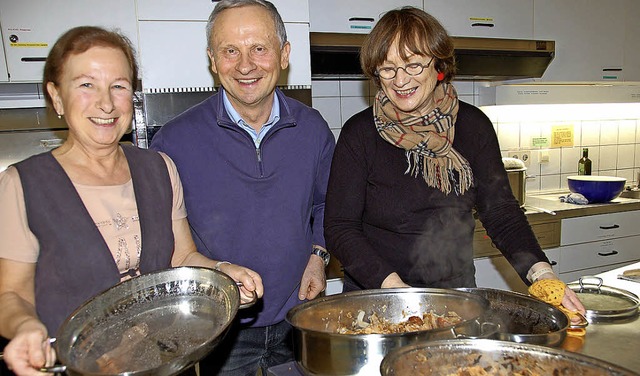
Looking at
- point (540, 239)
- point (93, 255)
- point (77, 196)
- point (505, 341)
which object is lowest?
point (540, 239)

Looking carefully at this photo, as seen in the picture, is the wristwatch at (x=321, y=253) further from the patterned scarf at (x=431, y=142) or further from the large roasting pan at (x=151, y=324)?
Result: the large roasting pan at (x=151, y=324)

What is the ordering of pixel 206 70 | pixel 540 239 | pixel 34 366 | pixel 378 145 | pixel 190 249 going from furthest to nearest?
pixel 540 239 → pixel 206 70 → pixel 378 145 → pixel 190 249 → pixel 34 366

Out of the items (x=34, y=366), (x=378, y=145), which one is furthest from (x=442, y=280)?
(x=34, y=366)

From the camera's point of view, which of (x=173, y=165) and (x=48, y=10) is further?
(x=48, y=10)

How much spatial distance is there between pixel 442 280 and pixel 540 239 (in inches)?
79.4

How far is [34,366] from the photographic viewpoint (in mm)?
795

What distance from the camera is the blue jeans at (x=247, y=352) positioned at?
153cm

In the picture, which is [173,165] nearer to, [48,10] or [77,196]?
[77,196]

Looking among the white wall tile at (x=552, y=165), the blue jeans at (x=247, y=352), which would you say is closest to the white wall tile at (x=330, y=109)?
the white wall tile at (x=552, y=165)

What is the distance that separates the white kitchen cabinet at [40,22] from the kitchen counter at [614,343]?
7.12 feet

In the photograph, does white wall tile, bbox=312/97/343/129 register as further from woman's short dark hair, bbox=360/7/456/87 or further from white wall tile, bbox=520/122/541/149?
woman's short dark hair, bbox=360/7/456/87

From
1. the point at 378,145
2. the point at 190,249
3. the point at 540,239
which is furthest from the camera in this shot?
the point at 540,239

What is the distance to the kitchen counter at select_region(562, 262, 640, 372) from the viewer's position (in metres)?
1.10

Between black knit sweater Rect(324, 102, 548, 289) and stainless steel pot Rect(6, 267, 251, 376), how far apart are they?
0.50m
